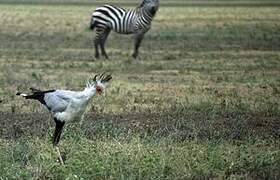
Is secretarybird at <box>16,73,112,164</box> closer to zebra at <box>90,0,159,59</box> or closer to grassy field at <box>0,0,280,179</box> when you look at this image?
grassy field at <box>0,0,280,179</box>

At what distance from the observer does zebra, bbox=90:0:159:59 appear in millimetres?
21438

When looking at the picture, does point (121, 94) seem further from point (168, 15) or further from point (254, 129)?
point (168, 15)

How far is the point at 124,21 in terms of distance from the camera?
21922mm

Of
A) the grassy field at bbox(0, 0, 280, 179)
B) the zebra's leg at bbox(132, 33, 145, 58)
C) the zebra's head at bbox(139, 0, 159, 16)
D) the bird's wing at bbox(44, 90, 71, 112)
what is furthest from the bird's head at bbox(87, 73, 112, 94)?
the zebra's head at bbox(139, 0, 159, 16)

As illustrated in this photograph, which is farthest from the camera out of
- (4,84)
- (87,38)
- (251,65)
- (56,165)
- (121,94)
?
(87,38)

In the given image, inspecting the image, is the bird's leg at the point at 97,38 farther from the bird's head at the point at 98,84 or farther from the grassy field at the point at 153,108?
the bird's head at the point at 98,84

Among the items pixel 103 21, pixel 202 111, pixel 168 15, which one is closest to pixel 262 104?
pixel 202 111

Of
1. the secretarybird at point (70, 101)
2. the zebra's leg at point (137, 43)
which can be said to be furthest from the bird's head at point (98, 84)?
the zebra's leg at point (137, 43)

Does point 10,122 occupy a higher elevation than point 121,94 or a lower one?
higher

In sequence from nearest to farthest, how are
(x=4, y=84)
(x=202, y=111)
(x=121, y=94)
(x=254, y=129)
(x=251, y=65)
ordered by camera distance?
(x=254, y=129) → (x=202, y=111) → (x=121, y=94) → (x=4, y=84) → (x=251, y=65)

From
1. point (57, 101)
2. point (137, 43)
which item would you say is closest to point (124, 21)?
point (137, 43)

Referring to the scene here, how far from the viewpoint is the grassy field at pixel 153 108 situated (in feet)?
25.9

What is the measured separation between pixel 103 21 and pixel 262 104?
33.2 feet

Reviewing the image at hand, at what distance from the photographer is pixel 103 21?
22.3 m
